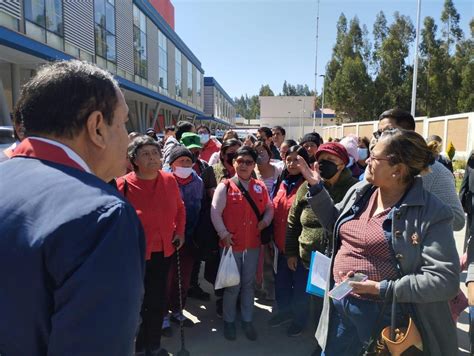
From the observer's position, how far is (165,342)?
3479 mm

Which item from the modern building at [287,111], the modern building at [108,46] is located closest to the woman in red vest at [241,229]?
the modern building at [108,46]

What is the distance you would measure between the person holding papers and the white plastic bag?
20.5 inches

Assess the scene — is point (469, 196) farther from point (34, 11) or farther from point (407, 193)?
point (34, 11)

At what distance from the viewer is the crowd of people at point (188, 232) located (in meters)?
0.84

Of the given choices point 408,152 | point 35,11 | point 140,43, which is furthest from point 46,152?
point 140,43

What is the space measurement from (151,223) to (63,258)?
2.39m

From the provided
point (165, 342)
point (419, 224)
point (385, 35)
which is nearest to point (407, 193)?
point (419, 224)

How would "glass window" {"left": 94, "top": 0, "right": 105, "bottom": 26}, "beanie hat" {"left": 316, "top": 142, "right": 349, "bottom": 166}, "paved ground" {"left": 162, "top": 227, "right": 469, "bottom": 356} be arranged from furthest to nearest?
"glass window" {"left": 94, "top": 0, "right": 105, "bottom": 26} → "paved ground" {"left": 162, "top": 227, "right": 469, "bottom": 356} → "beanie hat" {"left": 316, "top": 142, "right": 349, "bottom": 166}

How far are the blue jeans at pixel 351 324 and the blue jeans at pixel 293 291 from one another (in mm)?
1246

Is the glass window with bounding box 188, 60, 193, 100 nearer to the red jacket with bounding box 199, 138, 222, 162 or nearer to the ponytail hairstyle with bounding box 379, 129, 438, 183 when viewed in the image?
the red jacket with bounding box 199, 138, 222, 162

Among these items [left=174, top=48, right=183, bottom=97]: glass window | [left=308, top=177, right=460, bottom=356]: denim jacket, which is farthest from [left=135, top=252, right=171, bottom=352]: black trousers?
[left=174, top=48, right=183, bottom=97]: glass window

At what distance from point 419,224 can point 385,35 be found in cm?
4429

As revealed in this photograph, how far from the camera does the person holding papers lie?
10.1ft

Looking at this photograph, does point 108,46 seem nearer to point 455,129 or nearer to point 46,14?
point 46,14
